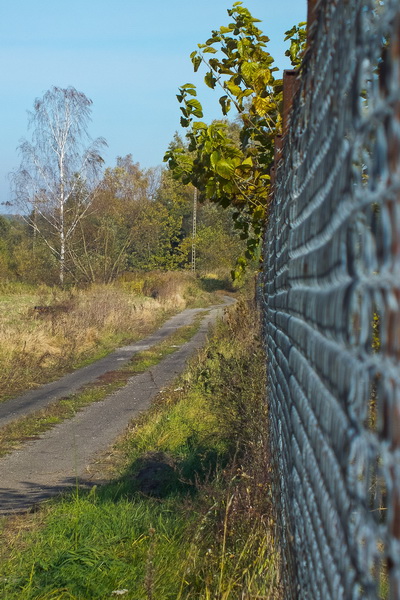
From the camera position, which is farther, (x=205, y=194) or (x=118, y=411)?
(x=118, y=411)

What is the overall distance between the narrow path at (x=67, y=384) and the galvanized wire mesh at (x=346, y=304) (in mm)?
9043

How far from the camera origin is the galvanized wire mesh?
2.46 ft

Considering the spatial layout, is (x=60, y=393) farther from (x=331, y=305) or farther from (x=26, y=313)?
(x=331, y=305)

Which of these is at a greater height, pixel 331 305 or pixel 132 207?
pixel 132 207

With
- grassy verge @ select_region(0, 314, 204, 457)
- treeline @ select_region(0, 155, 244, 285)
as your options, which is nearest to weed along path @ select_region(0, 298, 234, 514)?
grassy verge @ select_region(0, 314, 204, 457)

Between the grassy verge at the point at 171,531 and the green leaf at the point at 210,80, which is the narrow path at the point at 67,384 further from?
the green leaf at the point at 210,80

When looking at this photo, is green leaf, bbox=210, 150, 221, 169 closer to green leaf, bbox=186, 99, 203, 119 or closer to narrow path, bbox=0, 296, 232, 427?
green leaf, bbox=186, 99, 203, 119

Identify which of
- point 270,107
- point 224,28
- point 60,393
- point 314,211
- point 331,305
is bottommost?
point 60,393

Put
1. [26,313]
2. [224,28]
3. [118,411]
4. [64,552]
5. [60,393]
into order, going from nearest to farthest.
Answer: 1. [64,552]
2. [224,28]
3. [118,411]
4. [60,393]
5. [26,313]

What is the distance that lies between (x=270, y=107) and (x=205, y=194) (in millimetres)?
980

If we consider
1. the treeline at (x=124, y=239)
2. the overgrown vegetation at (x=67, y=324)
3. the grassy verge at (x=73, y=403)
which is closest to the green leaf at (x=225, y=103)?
the grassy verge at (x=73, y=403)

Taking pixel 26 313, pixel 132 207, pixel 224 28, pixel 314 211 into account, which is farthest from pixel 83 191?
pixel 314 211

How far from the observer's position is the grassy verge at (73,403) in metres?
9.32

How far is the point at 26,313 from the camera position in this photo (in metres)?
22.4
